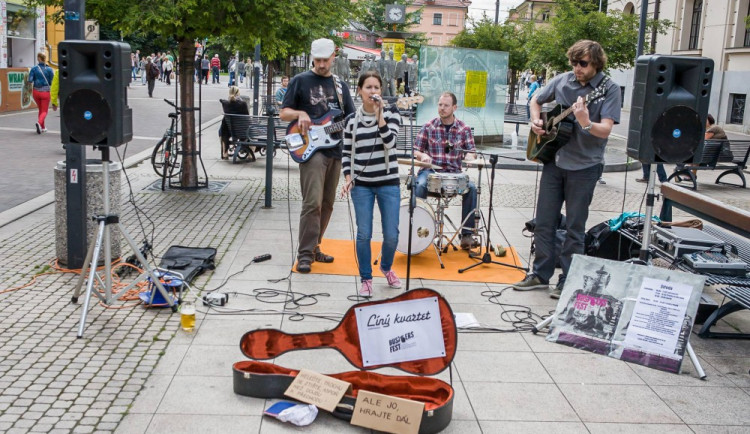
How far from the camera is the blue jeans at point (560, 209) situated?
6.79 m

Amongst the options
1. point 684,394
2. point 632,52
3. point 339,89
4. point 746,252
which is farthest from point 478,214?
point 632,52

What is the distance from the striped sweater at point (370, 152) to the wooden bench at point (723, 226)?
2.73 meters

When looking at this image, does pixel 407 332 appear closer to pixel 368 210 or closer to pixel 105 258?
pixel 368 210

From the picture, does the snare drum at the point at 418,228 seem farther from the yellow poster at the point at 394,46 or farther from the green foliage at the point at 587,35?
the yellow poster at the point at 394,46

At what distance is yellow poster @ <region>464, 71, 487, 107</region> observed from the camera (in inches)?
724

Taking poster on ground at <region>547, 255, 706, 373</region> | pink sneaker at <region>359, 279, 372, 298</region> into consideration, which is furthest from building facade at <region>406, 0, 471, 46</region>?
poster on ground at <region>547, 255, 706, 373</region>

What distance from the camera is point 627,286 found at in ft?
18.5

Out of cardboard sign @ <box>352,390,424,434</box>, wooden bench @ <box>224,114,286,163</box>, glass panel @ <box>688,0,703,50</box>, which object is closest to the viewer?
cardboard sign @ <box>352,390,424,434</box>

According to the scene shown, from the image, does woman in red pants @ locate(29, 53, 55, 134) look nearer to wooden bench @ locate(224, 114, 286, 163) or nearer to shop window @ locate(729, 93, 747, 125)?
wooden bench @ locate(224, 114, 286, 163)

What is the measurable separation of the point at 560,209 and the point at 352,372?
3068 mm

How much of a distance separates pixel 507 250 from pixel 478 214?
2.61 feet

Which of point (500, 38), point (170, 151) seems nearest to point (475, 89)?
point (170, 151)

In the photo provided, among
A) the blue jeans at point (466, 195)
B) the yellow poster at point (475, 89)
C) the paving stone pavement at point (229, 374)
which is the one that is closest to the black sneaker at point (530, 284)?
the paving stone pavement at point (229, 374)

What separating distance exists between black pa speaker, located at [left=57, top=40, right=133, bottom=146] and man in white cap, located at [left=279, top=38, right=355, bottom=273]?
179cm
